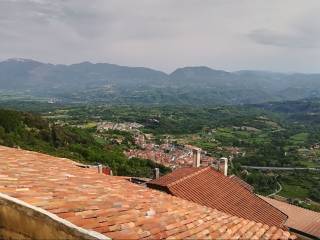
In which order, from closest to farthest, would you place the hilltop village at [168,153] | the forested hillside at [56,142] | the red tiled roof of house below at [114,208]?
1. the red tiled roof of house below at [114,208]
2. the forested hillside at [56,142]
3. the hilltop village at [168,153]

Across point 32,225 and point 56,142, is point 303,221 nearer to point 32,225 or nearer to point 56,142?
point 32,225

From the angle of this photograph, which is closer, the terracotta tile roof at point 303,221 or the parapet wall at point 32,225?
the parapet wall at point 32,225

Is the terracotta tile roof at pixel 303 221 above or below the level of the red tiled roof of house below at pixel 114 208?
below

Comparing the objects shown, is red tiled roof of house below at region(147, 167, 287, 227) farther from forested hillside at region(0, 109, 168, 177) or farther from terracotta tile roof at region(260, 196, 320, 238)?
forested hillside at region(0, 109, 168, 177)

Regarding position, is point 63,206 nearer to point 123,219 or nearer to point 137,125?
point 123,219

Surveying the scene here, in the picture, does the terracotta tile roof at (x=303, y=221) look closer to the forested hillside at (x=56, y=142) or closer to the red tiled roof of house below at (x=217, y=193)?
A: the red tiled roof of house below at (x=217, y=193)

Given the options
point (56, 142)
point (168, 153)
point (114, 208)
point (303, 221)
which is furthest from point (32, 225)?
point (168, 153)

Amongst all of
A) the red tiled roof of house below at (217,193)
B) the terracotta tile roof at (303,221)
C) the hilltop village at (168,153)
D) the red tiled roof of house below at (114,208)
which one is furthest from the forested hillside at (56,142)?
the red tiled roof of house below at (114,208)
